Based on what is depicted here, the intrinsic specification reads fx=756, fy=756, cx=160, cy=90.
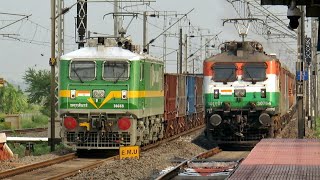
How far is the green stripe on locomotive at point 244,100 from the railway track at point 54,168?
467 centimetres

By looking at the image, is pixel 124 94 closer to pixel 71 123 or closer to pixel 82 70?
pixel 82 70

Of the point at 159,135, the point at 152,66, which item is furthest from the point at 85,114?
the point at 159,135

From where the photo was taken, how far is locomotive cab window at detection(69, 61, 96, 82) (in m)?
22.2

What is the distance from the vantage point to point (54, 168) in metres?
19.1

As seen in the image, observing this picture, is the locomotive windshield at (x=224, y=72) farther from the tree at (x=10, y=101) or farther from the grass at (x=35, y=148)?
the tree at (x=10, y=101)

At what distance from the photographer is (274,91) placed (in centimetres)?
2433

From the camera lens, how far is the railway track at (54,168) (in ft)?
55.8

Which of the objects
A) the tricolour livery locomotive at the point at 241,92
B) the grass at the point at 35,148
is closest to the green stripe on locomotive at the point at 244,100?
the tricolour livery locomotive at the point at 241,92

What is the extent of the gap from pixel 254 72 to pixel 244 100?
0.96 m

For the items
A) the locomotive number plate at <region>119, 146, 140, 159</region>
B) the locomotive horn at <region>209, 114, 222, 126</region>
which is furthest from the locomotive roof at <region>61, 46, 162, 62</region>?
the locomotive horn at <region>209, 114, 222, 126</region>

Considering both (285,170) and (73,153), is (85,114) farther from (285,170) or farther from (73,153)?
(285,170)

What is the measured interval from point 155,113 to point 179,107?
7194 millimetres

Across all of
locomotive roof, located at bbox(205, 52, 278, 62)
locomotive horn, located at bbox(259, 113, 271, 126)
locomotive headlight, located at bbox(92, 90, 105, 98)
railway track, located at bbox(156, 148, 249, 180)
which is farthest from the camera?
locomotive roof, located at bbox(205, 52, 278, 62)

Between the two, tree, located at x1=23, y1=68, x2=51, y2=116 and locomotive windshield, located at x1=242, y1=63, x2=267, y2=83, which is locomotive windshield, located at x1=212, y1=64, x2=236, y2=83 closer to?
locomotive windshield, located at x1=242, y1=63, x2=267, y2=83
